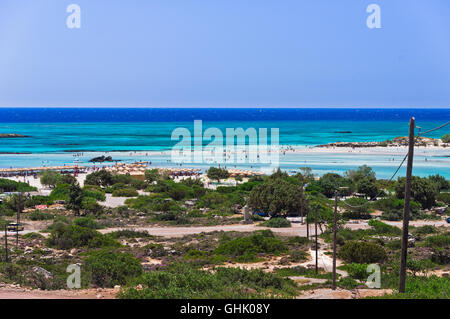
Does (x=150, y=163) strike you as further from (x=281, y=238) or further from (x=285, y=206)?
(x=281, y=238)

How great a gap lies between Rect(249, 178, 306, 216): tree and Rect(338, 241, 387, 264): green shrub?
10.8 m

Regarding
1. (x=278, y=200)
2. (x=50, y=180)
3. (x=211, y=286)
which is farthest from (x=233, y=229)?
(x=50, y=180)

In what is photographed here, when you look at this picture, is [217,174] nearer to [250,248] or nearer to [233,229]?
[233,229]

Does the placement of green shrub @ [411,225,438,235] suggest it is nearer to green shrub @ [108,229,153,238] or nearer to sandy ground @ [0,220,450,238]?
sandy ground @ [0,220,450,238]

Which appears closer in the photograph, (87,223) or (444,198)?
(87,223)

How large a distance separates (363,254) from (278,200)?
12.1 meters

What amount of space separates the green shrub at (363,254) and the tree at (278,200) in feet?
35.4

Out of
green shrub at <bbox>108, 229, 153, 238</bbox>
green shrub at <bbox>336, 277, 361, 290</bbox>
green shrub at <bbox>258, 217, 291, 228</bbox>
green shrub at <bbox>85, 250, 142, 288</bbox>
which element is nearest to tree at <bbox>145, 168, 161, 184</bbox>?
green shrub at <bbox>258, 217, 291, 228</bbox>

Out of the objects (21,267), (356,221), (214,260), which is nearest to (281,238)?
(214,260)

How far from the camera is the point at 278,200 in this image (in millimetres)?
31859

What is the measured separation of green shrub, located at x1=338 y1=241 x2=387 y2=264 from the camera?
19.9 meters

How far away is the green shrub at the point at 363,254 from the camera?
19.9 meters

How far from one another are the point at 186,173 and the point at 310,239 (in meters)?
32.8

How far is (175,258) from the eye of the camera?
2086 cm
